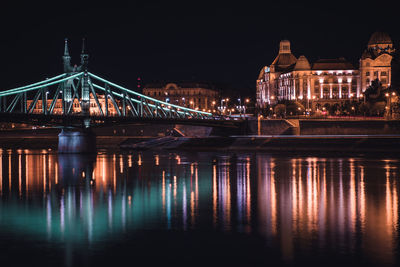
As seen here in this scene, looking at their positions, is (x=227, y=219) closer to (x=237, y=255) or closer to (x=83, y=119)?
(x=237, y=255)

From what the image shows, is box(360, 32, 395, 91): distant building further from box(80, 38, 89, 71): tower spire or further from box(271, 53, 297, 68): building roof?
box(80, 38, 89, 71): tower spire

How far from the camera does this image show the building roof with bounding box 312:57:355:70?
129375 mm

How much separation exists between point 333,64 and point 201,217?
362 feet

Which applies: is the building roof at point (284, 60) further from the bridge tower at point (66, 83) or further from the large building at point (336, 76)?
the bridge tower at point (66, 83)

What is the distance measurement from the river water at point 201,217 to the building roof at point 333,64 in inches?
3429

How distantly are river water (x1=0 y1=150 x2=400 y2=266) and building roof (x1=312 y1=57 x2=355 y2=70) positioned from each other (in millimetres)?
87102

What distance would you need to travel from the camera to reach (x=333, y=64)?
131 metres

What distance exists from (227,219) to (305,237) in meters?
4.17

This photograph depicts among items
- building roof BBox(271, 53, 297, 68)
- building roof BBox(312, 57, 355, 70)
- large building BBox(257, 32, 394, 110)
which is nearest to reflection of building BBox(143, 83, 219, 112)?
building roof BBox(271, 53, 297, 68)

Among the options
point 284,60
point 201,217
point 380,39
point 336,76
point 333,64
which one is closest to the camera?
point 201,217

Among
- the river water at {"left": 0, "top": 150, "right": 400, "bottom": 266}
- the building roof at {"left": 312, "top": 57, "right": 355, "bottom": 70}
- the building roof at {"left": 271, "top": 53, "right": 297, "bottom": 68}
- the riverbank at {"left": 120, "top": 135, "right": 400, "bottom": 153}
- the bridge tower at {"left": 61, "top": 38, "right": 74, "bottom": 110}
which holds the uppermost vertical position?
the building roof at {"left": 271, "top": 53, "right": 297, "bottom": 68}

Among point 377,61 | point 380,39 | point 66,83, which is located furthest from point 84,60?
point 380,39

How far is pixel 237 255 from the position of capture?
18.9 meters

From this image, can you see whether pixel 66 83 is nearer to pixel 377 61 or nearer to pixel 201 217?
pixel 201 217
